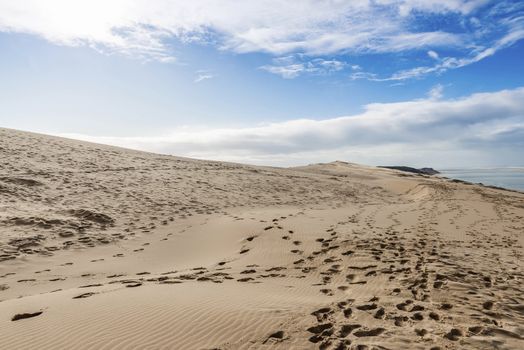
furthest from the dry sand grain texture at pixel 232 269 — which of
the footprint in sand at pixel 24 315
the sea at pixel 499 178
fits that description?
the sea at pixel 499 178

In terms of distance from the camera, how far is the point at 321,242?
1107 centimetres

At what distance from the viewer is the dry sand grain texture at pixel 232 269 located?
16.5 feet

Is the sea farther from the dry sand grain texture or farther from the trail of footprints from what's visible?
the trail of footprints

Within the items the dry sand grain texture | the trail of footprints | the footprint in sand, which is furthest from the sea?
the footprint in sand

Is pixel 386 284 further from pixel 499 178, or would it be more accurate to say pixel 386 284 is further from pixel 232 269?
pixel 499 178

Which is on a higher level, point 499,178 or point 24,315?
point 499,178

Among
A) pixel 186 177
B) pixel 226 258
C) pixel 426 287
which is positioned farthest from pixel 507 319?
pixel 186 177

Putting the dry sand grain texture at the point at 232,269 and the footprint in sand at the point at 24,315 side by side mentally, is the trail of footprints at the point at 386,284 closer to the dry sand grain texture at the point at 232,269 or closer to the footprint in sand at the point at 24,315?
the dry sand grain texture at the point at 232,269

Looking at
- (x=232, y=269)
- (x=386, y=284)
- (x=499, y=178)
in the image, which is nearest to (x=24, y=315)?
(x=232, y=269)

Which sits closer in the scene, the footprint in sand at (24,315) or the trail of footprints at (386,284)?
the trail of footprints at (386,284)

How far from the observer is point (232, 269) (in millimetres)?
8969

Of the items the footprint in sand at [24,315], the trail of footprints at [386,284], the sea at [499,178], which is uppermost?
the sea at [499,178]

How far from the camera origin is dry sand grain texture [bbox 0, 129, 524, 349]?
199 inches

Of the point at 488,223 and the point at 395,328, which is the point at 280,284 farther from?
the point at 488,223
